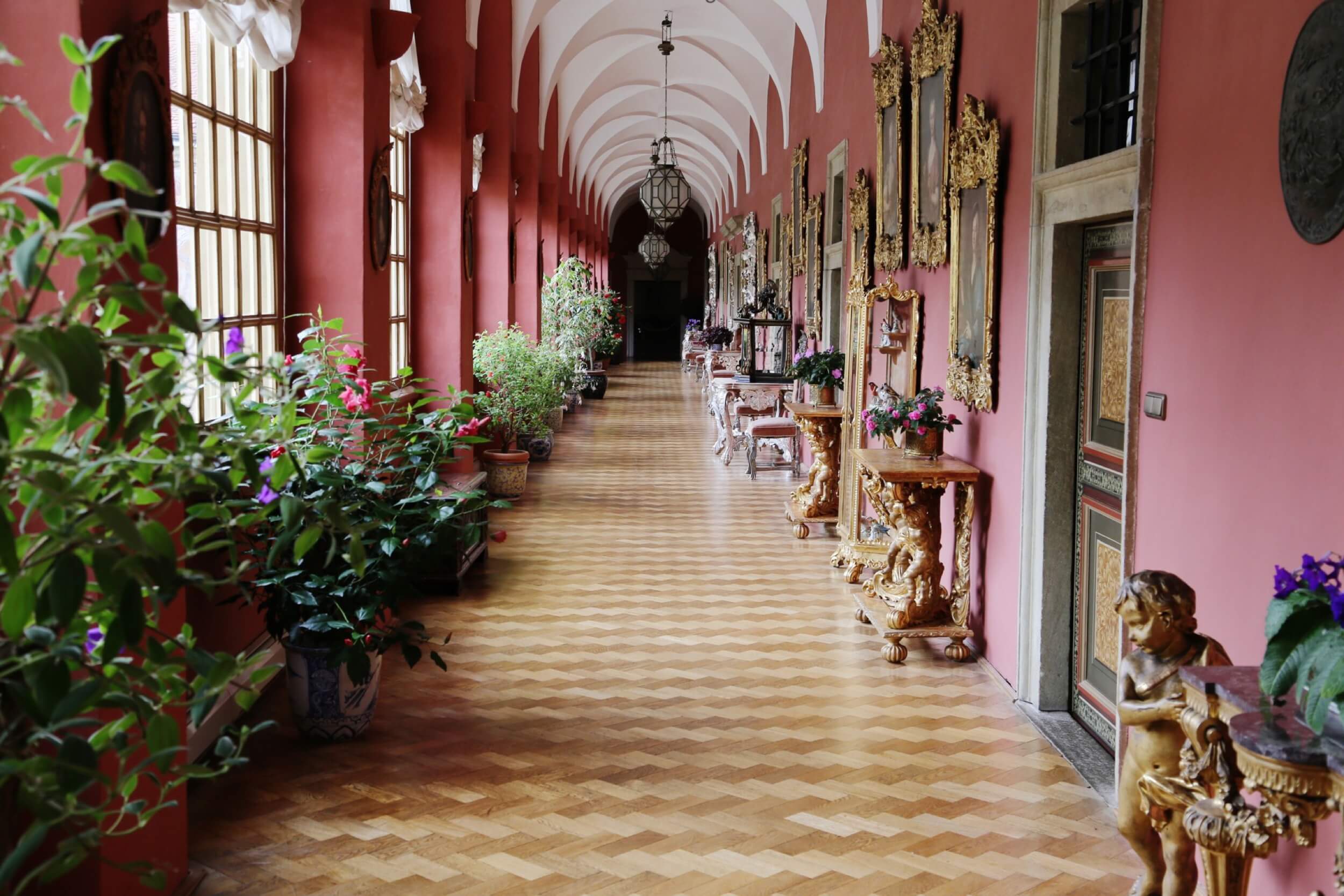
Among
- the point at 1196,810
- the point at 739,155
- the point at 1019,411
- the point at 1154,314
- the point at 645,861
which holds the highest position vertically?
the point at 739,155

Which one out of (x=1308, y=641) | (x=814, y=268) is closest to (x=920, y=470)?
(x=1308, y=641)

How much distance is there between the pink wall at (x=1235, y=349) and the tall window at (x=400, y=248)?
529 centimetres

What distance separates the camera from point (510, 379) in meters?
10.3

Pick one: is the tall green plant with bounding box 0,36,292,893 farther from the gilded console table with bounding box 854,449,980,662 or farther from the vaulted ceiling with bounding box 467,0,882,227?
the vaulted ceiling with bounding box 467,0,882,227

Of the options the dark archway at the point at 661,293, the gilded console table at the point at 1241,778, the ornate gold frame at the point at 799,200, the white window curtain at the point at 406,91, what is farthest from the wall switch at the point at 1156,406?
the dark archway at the point at 661,293

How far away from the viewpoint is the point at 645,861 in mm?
3641

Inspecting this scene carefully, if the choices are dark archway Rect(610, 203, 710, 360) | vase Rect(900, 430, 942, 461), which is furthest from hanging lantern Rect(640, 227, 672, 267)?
vase Rect(900, 430, 942, 461)

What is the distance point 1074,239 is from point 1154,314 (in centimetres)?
115

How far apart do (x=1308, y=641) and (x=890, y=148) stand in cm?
616

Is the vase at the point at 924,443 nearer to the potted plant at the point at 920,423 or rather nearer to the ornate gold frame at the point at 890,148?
the potted plant at the point at 920,423

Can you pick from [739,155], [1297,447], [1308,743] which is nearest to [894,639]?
[1297,447]

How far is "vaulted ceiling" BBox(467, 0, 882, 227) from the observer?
39.7 ft

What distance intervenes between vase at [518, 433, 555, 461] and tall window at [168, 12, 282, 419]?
6.56m

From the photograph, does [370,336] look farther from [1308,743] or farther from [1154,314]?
[1308,743]
